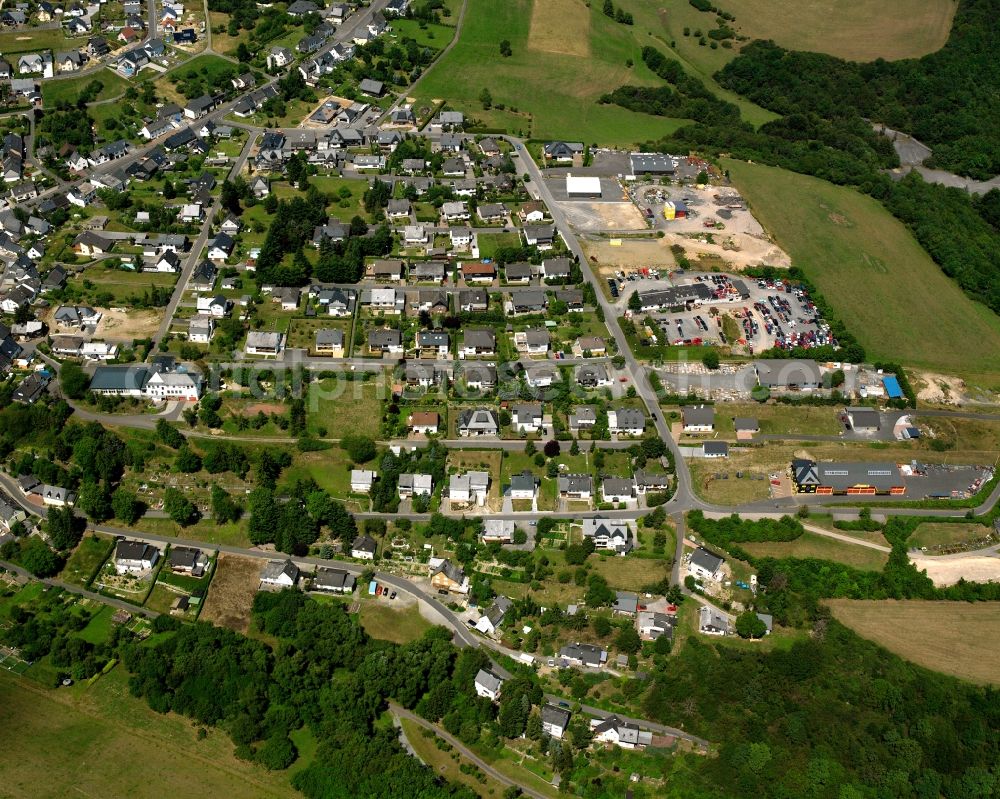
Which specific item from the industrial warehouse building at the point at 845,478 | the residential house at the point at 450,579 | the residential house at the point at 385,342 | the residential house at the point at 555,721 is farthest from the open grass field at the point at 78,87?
the residential house at the point at 555,721

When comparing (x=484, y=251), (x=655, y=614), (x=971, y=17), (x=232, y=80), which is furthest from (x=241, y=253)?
(x=971, y=17)

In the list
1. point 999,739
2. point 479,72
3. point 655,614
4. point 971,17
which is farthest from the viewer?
point 971,17

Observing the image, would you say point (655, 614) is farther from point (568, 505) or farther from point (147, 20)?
point (147, 20)

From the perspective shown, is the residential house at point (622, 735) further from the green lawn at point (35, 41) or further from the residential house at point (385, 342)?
the green lawn at point (35, 41)

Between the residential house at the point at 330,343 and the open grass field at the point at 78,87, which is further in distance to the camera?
the open grass field at the point at 78,87

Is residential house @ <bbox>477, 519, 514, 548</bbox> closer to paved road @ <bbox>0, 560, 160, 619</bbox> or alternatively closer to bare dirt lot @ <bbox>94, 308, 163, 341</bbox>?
paved road @ <bbox>0, 560, 160, 619</bbox>

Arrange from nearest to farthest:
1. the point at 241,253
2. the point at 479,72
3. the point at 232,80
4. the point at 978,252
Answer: the point at 241,253, the point at 978,252, the point at 232,80, the point at 479,72
